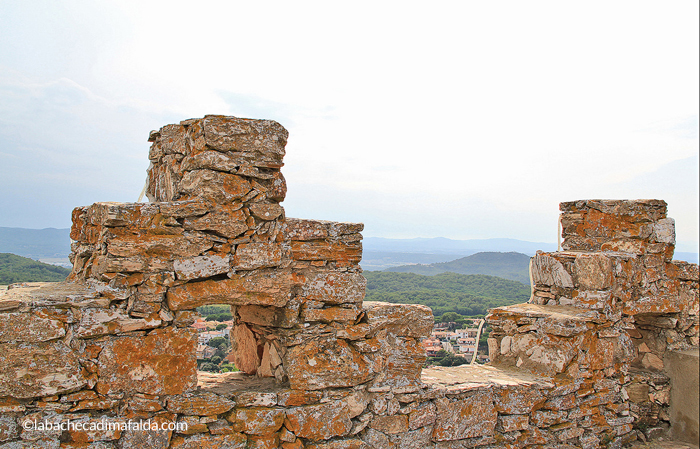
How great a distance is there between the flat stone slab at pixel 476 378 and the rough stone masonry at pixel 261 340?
0.04 metres

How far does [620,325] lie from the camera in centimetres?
536

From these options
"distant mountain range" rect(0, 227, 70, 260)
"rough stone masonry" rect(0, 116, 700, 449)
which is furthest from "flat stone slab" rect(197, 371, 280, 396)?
"distant mountain range" rect(0, 227, 70, 260)

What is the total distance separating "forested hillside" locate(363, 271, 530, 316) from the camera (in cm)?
1106

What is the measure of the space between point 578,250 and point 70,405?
567cm

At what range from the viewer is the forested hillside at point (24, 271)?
6.19m

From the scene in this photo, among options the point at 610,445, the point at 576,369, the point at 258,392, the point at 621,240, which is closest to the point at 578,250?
the point at 621,240

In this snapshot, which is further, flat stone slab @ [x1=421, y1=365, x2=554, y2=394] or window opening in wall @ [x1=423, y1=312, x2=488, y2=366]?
window opening in wall @ [x1=423, y1=312, x2=488, y2=366]

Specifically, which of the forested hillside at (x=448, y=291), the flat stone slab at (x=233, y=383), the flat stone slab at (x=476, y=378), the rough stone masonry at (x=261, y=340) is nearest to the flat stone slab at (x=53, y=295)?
the rough stone masonry at (x=261, y=340)

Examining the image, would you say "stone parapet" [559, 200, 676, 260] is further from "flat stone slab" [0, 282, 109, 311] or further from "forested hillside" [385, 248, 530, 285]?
"forested hillside" [385, 248, 530, 285]

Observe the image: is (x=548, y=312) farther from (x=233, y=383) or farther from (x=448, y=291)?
(x=448, y=291)

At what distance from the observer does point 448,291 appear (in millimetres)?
13961

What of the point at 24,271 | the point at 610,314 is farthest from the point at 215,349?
the point at 610,314

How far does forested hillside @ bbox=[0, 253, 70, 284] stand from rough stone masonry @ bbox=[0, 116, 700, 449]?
287 cm

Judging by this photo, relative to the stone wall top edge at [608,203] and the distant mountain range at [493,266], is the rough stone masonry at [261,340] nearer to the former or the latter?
the stone wall top edge at [608,203]
